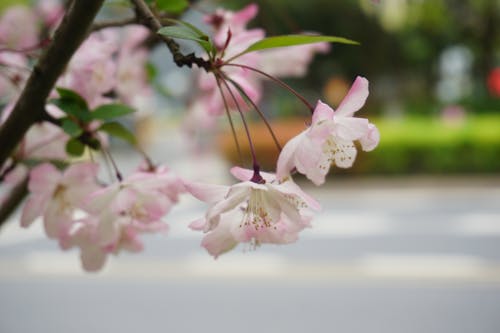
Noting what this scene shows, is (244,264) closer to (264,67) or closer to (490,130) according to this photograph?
(264,67)

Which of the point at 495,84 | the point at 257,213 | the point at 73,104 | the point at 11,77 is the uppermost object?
the point at 495,84

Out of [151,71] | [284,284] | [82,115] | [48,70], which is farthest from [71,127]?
[284,284]

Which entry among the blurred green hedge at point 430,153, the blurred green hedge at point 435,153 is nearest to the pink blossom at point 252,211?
the blurred green hedge at point 430,153

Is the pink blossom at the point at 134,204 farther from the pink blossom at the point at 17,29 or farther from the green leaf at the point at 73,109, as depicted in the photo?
the pink blossom at the point at 17,29

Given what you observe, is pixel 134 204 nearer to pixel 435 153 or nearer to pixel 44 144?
pixel 44 144

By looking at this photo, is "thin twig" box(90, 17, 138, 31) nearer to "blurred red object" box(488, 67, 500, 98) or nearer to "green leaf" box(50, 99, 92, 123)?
"green leaf" box(50, 99, 92, 123)

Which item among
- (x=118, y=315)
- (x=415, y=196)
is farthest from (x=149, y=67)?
(x=415, y=196)
